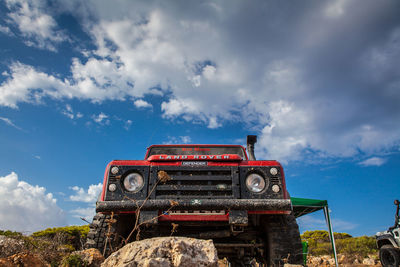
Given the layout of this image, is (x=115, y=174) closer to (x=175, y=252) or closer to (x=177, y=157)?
(x=177, y=157)

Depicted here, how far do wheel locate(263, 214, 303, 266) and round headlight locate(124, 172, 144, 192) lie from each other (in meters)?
1.92

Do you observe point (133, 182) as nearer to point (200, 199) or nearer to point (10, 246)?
point (200, 199)

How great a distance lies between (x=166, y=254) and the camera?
5.87 feet

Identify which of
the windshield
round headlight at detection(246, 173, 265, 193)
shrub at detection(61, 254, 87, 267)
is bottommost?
shrub at detection(61, 254, 87, 267)

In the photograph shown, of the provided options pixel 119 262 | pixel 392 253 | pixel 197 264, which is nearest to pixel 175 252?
pixel 197 264

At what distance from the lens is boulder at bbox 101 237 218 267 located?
170 centimetres

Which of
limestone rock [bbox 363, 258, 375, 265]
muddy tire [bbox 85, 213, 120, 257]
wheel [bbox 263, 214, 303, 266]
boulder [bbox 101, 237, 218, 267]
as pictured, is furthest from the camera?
limestone rock [bbox 363, 258, 375, 265]

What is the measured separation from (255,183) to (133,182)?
168 centimetres

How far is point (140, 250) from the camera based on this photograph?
70.7 inches

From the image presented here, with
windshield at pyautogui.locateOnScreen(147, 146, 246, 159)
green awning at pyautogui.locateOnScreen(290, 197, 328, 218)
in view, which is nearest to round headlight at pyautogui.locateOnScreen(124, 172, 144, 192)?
windshield at pyautogui.locateOnScreen(147, 146, 246, 159)

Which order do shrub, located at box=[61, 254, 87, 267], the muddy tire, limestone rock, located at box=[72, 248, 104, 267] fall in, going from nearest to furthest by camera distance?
shrub, located at box=[61, 254, 87, 267]
limestone rock, located at box=[72, 248, 104, 267]
the muddy tire

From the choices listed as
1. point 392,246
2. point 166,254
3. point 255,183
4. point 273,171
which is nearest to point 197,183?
point 255,183

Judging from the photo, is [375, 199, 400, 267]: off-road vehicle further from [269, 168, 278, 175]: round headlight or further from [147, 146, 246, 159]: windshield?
[269, 168, 278, 175]: round headlight

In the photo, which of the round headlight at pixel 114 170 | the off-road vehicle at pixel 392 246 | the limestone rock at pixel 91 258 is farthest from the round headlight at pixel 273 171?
the off-road vehicle at pixel 392 246
